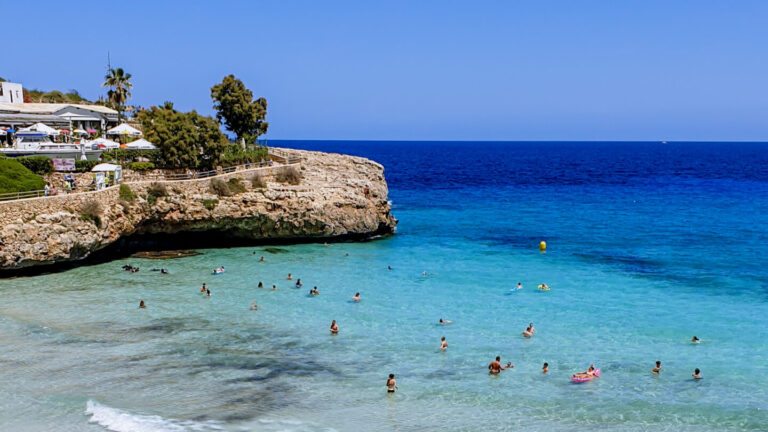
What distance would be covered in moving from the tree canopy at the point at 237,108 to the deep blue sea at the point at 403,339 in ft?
55.4

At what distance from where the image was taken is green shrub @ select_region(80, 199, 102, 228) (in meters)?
40.8

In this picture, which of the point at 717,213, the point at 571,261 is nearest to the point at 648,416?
the point at 571,261

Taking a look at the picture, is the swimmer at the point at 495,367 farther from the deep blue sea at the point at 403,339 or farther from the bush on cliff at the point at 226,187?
the bush on cliff at the point at 226,187

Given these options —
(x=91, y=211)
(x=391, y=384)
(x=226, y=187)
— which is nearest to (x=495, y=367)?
(x=391, y=384)

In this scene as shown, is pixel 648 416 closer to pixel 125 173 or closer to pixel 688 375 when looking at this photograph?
pixel 688 375

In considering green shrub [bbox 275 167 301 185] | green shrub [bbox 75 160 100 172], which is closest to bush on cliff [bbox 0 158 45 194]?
green shrub [bbox 75 160 100 172]

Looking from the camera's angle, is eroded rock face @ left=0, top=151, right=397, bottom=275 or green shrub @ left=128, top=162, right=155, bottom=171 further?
green shrub @ left=128, top=162, right=155, bottom=171

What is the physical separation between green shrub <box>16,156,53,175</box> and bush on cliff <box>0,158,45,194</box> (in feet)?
5.66

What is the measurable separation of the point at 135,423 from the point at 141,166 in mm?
32862

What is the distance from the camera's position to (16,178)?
42.0 metres

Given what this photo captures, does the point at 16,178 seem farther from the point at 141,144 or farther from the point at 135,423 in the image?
the point at 135,423

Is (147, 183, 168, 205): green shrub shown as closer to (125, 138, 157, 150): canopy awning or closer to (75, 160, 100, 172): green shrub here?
(75, 160, 100, 172): green shrub

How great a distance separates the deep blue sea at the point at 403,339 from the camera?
2286cm

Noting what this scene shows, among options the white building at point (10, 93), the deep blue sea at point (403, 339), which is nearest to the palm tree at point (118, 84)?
the white building at point (10, 93)
